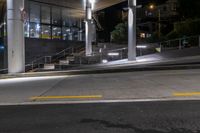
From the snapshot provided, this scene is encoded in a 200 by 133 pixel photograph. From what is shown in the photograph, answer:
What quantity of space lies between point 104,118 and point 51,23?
33224 mm

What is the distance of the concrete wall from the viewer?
34.9 m

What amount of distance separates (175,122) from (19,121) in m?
3.28

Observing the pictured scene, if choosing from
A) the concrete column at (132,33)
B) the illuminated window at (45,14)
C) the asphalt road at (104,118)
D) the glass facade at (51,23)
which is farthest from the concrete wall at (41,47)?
the asphalt road at (104,118)

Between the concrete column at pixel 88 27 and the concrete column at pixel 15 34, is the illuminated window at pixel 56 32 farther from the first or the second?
the concrete column at pixel 15 34

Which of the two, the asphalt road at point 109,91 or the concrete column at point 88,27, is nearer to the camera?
the asphalt road at point 109,91

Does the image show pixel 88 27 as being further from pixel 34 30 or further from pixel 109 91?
pixel 109 91

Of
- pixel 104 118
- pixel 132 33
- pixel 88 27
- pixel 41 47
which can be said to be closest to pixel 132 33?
pixel 132 33

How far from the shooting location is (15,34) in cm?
2097

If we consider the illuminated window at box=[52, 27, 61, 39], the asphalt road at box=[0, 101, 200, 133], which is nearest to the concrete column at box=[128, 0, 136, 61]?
the illuminated window at box=[52, 27, 61, 39]

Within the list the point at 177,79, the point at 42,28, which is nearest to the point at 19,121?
the point at 177,79

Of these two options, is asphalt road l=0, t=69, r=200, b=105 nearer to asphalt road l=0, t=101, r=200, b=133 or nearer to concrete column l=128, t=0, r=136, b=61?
asphalt road l=0, t=101, r=200, b=133

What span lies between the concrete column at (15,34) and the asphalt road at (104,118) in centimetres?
1128

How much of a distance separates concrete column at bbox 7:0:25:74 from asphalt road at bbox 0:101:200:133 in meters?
11.3

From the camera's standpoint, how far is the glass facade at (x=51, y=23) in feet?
122
